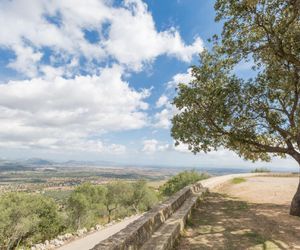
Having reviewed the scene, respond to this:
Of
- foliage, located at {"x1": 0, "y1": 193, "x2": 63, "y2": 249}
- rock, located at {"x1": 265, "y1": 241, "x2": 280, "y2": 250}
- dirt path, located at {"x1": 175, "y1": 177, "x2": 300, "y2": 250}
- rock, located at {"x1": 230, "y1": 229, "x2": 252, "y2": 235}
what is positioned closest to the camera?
rock, located at {"x1": 265, "y1": 241, "x2": 280, "y2": 250}

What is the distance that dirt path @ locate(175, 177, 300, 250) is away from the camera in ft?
34.7

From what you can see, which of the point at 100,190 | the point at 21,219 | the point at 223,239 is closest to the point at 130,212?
the point at 100,190

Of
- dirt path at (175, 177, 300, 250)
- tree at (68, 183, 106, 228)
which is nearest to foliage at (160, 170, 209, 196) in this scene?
tree at (68, 183, 106, 228)

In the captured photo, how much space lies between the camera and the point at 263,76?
645 inches

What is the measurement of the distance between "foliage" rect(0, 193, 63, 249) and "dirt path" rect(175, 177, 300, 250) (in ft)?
119

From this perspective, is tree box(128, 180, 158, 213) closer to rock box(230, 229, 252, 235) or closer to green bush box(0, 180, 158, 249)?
green bush box(0, 180, 158, 249)

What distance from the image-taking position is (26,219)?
150 feet

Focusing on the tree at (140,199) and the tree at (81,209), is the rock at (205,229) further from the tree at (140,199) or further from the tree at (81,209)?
the tree at (140,199)

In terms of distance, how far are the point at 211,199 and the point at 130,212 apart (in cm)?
5471

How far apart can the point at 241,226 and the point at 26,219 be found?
1649 inches

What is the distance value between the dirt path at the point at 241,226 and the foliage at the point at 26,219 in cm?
3630

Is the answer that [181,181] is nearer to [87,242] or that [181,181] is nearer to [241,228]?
[87,242]

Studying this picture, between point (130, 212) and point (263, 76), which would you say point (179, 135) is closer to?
point (263, 76)

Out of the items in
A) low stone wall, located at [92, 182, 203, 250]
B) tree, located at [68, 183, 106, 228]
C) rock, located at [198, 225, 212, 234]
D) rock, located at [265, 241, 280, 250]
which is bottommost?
tree, located at [68, 183, 106, 228]
